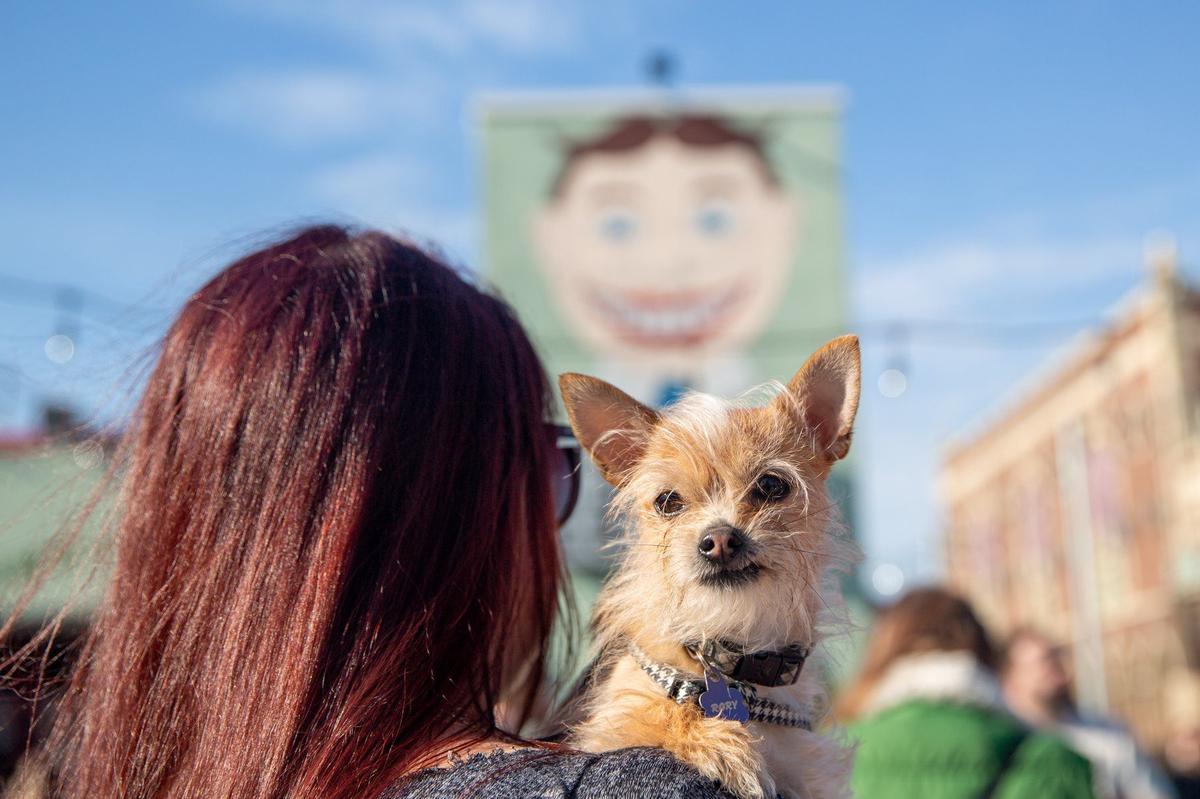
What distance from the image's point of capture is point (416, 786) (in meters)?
1.38

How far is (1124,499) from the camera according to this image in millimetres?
32906

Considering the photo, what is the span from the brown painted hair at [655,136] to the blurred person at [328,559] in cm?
1626

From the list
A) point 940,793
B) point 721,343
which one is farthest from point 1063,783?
point 721,343

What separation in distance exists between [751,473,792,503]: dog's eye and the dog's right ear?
20cm

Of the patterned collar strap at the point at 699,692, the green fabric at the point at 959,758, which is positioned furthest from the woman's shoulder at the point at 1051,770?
the patterned collar strap at the point at 699,692

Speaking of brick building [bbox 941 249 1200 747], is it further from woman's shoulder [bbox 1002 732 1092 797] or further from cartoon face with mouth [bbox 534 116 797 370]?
woman's shoulder [bbox 1002 732 1092 797]

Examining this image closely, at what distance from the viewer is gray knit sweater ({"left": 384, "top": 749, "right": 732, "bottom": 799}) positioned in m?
1.32

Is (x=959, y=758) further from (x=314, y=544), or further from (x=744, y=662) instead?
(x=314, y=544)

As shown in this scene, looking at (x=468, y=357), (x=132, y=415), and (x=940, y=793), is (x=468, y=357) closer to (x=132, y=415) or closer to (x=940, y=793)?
(x=132, y=415)

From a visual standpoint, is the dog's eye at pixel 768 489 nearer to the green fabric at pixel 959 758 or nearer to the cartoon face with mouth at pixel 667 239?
the green fabric at pixel 959 758

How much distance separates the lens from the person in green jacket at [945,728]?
395 cm

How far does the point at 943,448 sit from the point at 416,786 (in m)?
55.1

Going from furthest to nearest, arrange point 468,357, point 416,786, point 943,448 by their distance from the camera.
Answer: point 943,448 < point 468,357 < point 416,786

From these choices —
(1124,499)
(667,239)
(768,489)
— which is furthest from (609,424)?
(1124,499)
